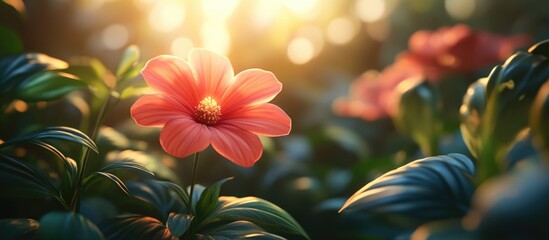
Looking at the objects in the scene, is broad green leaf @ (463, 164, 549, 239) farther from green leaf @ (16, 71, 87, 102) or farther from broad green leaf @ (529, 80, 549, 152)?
green leaf @ (16, 71, 87, 102)

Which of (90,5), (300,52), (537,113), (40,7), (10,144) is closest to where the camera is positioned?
(537,113)

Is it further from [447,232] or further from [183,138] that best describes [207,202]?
[447,232]

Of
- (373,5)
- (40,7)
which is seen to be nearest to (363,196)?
(40,7)

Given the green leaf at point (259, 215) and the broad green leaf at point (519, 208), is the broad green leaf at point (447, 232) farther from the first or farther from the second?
the green leaf at point (259, 215)

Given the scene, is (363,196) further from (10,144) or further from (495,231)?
(10,144)

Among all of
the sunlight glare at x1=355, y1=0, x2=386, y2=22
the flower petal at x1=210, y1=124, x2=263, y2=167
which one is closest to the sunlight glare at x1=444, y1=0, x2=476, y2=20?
the sunlight glare at x1=355, y1=0, x2=386, y2=22

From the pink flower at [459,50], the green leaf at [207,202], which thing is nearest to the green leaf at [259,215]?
the green leaf at [207,202]

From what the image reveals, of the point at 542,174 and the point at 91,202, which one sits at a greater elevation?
the point at 542,174

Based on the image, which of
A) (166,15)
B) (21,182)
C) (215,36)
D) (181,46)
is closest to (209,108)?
(21,182)
